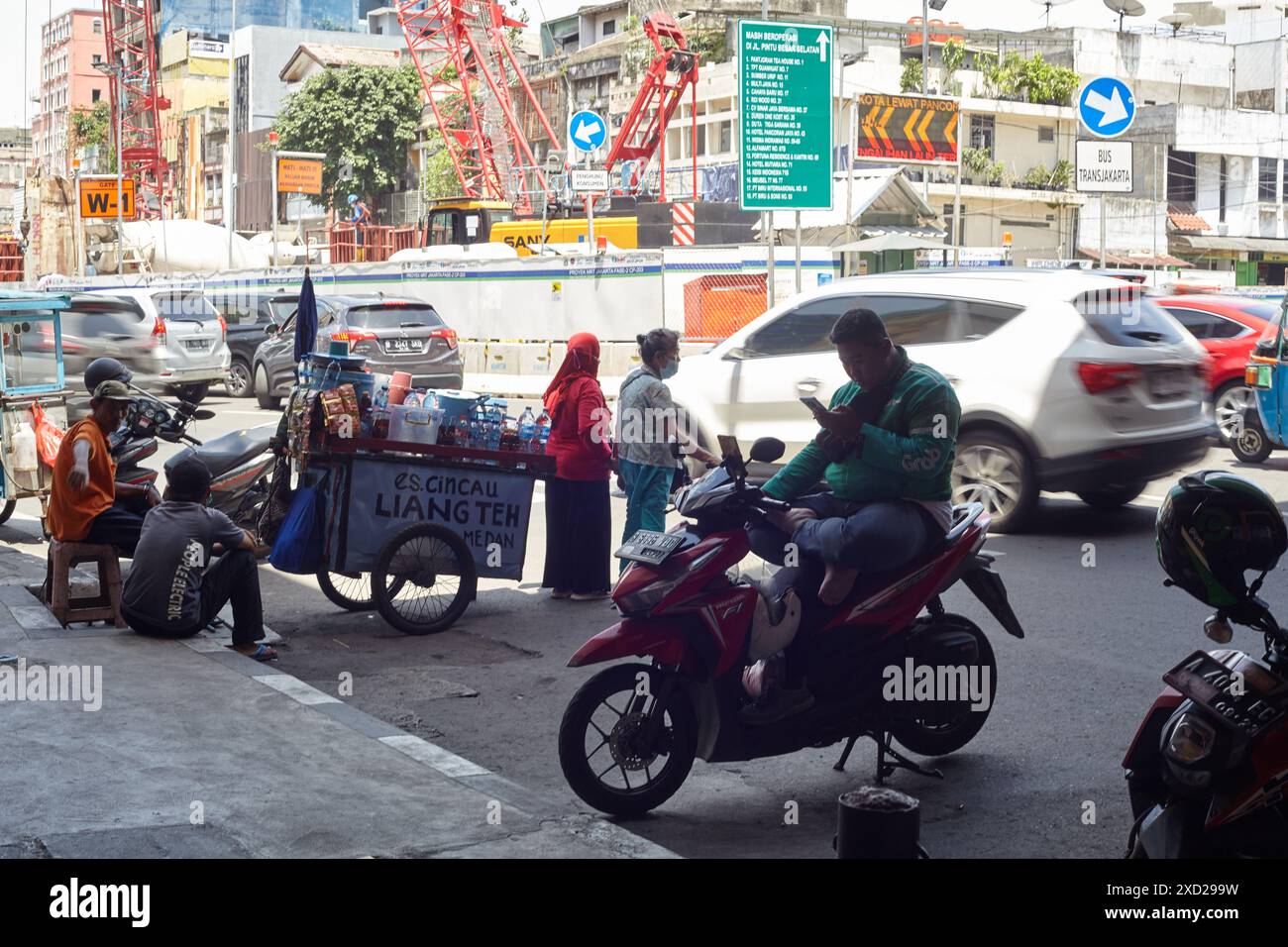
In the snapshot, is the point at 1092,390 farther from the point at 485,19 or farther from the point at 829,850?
the point at 485,19

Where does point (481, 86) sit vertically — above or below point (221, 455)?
above

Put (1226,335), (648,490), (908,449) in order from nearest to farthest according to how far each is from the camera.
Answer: (908,449), (648,490), (1226,335)

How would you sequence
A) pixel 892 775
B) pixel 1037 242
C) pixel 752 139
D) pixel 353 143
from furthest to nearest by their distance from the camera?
1. pixel 353 143
2. pixel 1037 242
3. pixel 752 139
4. pixel 892 775

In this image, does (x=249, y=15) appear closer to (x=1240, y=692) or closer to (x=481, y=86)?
(x=481, y=86)

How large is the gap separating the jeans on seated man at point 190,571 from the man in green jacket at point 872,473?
3.33 metres

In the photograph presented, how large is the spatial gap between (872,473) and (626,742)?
140 cm

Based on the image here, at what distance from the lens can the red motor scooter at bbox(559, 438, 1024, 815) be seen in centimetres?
551

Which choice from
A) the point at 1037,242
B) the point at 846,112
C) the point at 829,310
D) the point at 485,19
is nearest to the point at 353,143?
the point at 485,19

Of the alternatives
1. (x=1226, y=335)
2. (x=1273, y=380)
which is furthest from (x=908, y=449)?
(x=1226, y=335)

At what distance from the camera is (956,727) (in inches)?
244

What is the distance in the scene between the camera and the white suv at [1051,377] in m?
10.9

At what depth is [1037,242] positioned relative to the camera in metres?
54.1
